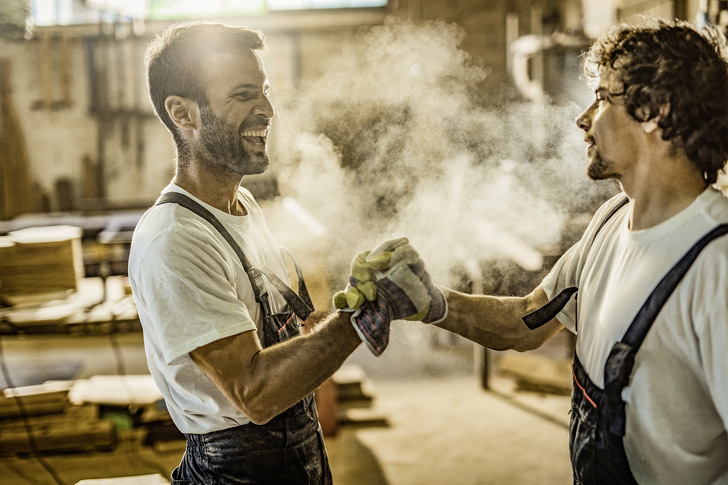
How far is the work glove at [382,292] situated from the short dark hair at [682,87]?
2.49 ft

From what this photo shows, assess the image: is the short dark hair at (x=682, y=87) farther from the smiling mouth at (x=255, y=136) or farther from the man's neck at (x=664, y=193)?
the smiling mouth at (x=255, y=136)

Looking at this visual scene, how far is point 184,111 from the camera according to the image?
6.54 feet

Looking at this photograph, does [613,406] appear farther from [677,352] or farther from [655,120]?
[655,120]

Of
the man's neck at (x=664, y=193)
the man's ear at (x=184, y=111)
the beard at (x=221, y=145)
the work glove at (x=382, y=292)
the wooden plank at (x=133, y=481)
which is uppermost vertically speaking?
the man's ear at (x=184, y=111)

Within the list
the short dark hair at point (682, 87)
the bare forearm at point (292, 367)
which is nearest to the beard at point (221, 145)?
the bare forearm at point (292, 367)

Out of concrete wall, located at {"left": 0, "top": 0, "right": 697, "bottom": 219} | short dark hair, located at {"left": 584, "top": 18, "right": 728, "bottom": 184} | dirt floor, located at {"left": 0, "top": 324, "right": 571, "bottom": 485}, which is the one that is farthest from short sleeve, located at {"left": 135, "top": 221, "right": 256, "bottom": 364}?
concrete wall, located at {"left": 0, "top": 0, "right": 697, "bottom": 219}

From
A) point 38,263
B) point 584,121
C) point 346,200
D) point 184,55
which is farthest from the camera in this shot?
point 346,200

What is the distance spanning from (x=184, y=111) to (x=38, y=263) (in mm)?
2493

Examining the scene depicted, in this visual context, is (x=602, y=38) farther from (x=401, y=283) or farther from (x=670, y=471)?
(x=670, y=471)

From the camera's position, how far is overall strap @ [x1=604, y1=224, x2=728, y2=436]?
1462 millimetres

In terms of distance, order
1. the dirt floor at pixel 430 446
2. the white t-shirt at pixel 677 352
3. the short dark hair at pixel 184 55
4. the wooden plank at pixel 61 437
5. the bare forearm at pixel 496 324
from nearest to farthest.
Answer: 1. the white t-shirt at pixel 677 352
2. the short dark hair at pixel 184 55
3. the bare forearm at pixel 496 324
4. the dirt floor at pixel 430 446
5. the wooden plank at pixel 61 437

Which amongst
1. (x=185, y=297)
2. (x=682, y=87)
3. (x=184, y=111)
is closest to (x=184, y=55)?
(x=184, y=111)

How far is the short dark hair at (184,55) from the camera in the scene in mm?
1966

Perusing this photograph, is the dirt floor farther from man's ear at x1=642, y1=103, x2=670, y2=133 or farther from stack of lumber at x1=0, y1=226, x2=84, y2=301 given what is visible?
man's ear at x1=642, y1=103, x2=670, y2=133
